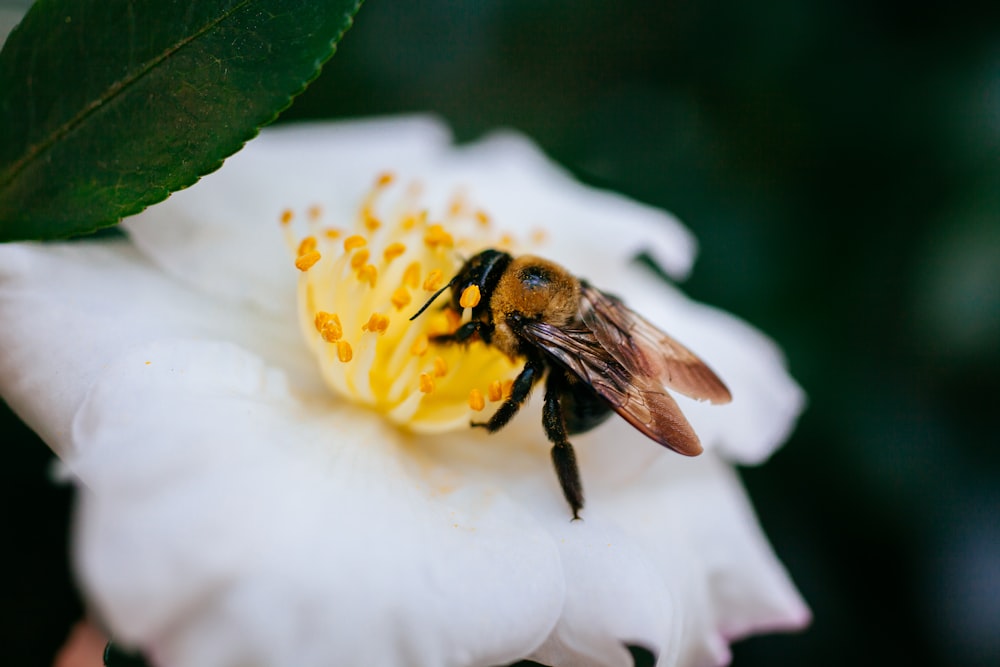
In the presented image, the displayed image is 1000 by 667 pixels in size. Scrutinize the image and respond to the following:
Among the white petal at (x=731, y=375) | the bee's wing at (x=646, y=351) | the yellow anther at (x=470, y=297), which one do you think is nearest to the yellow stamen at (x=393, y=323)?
the yellow anther at (x=470, y=297)

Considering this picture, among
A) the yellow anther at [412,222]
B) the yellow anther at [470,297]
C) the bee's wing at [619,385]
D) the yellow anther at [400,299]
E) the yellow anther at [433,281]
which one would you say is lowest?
the yellow anther at [400,299]

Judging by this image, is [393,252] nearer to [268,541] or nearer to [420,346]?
[420,346]

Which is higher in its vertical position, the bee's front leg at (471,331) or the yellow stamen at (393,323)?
the bee's front leg at (471,331)

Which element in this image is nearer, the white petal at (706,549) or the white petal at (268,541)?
the white petal at (268,541)

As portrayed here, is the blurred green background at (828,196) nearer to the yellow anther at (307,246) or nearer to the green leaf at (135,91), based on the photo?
the yellow anther at (307,246)

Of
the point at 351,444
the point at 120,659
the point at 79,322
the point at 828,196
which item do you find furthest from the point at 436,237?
the point at 828,196

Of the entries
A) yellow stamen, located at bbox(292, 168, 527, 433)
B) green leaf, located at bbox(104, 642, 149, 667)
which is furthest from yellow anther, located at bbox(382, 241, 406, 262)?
green leaf, located at bbox(104, 642, 149, 667)

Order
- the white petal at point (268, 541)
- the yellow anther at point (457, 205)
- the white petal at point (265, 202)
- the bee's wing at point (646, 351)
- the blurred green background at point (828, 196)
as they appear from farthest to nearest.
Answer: the blurred green background at point (828, 196) < the yellow anther at point (457, 205) < the white petal at point (265, 202) < the bee's wing at point (646, 351) < the white petal at point (268, 541)
